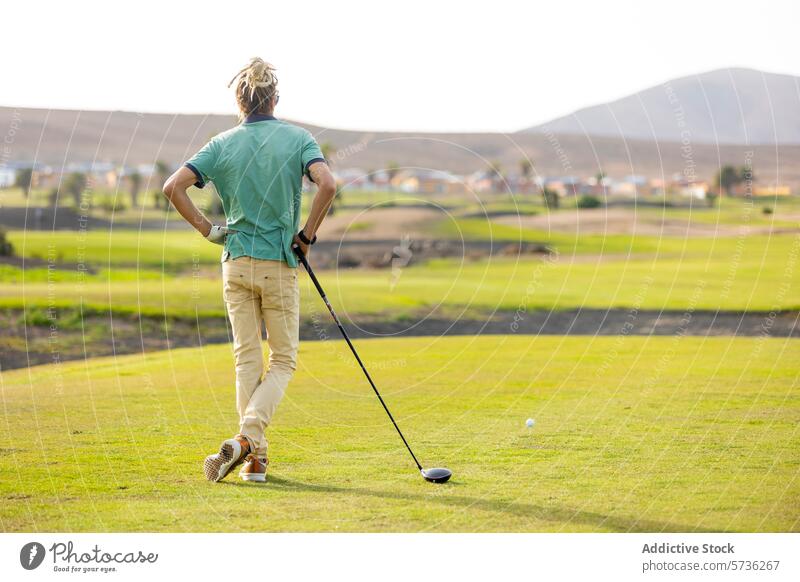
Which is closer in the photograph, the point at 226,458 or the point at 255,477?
the point at 226,458

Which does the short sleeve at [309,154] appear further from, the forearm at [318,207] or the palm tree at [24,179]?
the palm tree at [24,179]

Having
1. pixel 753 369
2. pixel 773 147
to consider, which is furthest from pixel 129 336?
pixel 773 147

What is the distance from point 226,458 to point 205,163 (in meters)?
2.18

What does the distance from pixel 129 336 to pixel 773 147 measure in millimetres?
51911

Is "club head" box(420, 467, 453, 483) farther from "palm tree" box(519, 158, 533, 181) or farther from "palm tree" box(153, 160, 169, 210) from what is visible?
"palm tree" box(519, 158, 533, 181)

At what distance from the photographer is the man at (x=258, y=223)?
27.1 feet

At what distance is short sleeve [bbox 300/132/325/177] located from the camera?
820 cm

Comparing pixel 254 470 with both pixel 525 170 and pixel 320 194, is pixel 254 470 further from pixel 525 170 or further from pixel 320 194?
pixel 525 170

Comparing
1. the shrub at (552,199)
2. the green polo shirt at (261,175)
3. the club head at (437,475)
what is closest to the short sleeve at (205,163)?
the green polo shirt at (261,175)

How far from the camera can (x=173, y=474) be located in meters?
8.39

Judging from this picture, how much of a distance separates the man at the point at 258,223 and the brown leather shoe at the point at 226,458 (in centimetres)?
9

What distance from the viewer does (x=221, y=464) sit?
801 cm
